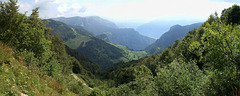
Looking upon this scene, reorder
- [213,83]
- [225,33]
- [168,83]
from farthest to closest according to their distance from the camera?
[168,83], [213,83], [225,33]

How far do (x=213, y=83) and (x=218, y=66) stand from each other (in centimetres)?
267

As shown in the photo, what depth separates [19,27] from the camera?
16953 mm

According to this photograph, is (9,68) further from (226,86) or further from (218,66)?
(226,86)

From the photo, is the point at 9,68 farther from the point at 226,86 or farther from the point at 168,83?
the point at 226,86

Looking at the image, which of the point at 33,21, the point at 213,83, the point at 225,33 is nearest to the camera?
the point at 225,33

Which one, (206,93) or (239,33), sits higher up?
Answer: (239,33)

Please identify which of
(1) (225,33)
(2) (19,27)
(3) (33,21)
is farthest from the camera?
(3) (33,21)

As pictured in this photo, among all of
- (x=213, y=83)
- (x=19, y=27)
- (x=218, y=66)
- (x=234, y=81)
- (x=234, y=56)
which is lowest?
(x=213, y=83)

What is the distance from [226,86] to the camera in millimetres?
8750

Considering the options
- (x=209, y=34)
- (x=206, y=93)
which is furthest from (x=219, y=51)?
(x=206, y=93)

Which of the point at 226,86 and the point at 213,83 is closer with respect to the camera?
the point at 226,86

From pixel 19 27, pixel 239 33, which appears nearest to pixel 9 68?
pixel 19 27

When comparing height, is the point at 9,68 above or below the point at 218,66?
below

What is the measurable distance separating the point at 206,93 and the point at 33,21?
1317 inches
